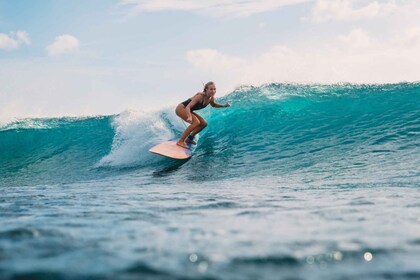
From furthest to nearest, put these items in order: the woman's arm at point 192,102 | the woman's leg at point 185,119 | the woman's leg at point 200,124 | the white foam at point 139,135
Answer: the white foam at point 139,135 < the woman's leg at point 200,124 < the woman's leg at point 185,119 < the woman's arm at point 192,102

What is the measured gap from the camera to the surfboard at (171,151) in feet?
32.2

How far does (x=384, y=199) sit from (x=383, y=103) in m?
8.79

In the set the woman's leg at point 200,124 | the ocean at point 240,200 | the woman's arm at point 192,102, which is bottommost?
the ocean at point 240,200

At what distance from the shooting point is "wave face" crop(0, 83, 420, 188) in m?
8.11

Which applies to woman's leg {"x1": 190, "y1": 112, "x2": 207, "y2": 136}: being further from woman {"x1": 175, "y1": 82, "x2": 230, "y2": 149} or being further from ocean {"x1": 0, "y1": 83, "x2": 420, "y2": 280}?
ocean {"x1": 0, "y1": 83, "x2": 420, "y2": 280}

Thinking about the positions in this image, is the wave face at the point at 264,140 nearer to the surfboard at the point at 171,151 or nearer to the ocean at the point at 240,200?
the ocean at the point at 240,200

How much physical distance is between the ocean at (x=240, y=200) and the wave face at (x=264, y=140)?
0.06 m

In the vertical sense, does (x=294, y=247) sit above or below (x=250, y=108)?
below

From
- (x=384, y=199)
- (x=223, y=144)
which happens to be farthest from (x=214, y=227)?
(x=223, y=144)

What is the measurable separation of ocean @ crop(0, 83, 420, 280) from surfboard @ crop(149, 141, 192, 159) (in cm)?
22

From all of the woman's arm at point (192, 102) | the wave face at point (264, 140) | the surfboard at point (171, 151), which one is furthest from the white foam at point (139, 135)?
the woman's arm at point (192, 102)

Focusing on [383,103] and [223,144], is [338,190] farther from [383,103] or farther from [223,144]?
[383,103]

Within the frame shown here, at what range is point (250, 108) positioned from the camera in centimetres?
1344

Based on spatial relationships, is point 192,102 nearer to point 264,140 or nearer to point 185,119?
point 185,119
